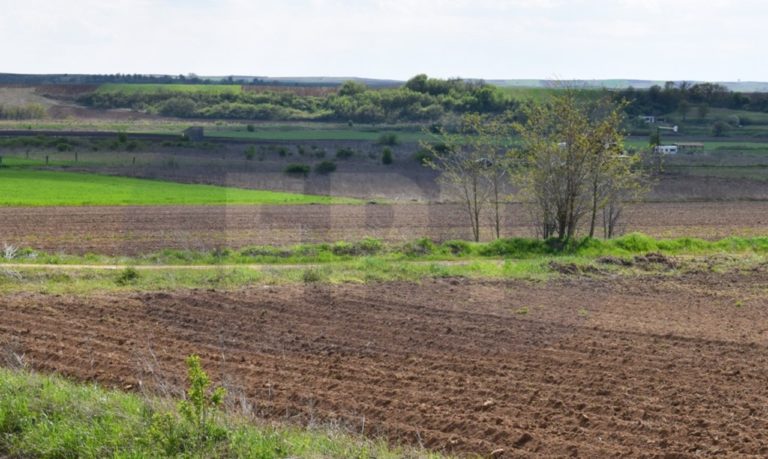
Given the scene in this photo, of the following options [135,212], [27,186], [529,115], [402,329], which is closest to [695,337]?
[402,329]

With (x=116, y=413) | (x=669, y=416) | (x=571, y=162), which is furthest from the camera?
(x=571, y=162)

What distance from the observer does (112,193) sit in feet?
177

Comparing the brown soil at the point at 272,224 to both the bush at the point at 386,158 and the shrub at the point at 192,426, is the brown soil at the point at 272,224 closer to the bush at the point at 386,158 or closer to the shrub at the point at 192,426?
the bush at the point at 386,158

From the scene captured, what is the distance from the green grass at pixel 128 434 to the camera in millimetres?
11305

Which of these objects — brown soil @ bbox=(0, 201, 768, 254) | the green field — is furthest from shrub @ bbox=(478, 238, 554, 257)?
the green field

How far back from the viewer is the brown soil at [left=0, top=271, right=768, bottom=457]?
43.3 feet

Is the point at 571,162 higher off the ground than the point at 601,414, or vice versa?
the point at 571,162

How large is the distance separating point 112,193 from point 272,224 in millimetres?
14604

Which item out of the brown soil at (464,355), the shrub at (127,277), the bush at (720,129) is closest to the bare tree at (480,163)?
the brown soil at (464,355)

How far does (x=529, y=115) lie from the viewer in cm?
3384

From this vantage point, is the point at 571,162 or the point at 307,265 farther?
the point at 571,162

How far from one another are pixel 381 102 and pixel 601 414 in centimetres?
12050

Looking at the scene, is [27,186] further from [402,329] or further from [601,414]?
[601,414]

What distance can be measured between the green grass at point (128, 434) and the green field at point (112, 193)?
37306 millimetres
